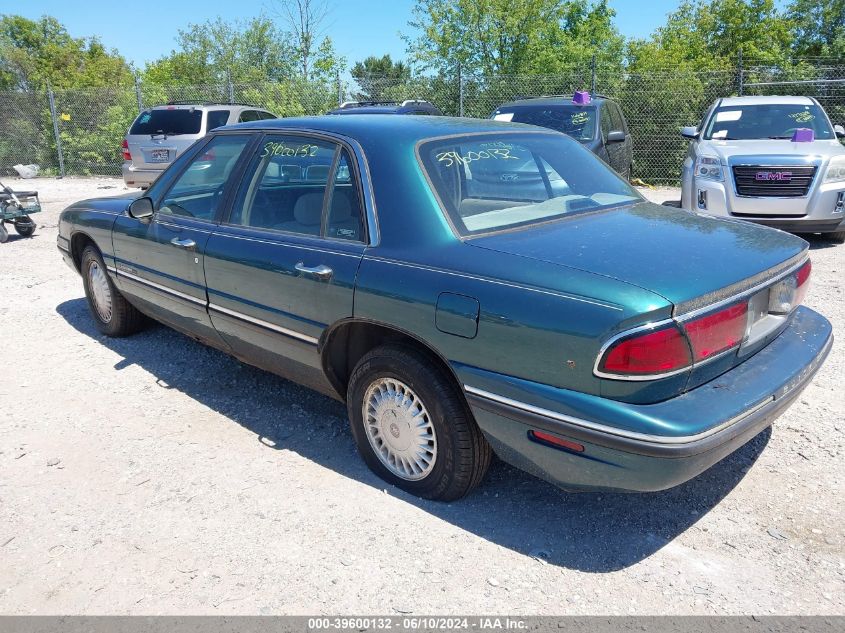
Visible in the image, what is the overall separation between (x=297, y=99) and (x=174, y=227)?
1560 centimetres

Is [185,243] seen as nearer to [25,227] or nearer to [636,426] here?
[636,426]

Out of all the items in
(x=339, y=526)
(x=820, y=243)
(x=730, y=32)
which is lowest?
(x=339, y=526)

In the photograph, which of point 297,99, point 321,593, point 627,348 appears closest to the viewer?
point 627,348

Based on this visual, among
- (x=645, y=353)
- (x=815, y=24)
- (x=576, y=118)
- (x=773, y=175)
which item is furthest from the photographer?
(x=815, y=24)

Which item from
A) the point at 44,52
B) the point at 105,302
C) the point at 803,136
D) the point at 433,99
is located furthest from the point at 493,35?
the point at 44,52

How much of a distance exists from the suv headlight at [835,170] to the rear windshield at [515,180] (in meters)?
5.28

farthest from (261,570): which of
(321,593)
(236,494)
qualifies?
(236,494)

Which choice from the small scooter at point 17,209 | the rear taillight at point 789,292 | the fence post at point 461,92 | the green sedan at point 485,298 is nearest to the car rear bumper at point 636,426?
the green sedan at point 485,298

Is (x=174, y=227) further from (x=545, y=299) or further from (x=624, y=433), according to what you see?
(x=624, y=433)

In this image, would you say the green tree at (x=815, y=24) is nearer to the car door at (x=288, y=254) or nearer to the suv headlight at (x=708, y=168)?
the suv headlight at (x=708, y=168)

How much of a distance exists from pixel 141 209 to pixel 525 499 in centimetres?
300

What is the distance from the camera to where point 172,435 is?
12.9ft

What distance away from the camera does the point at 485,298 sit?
265cm

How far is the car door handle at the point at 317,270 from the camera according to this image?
10.6 ft
